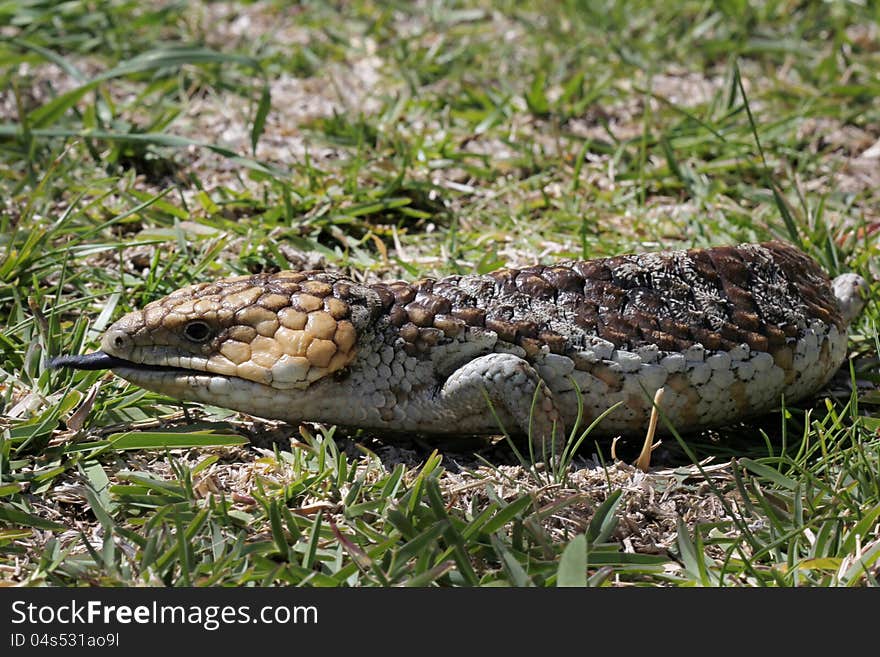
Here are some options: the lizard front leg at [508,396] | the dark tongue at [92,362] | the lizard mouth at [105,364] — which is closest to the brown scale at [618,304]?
the lizard front leg at [508,396]

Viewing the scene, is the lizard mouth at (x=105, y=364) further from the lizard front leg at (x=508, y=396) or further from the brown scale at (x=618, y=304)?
the lizard front leg at (x=508, y=396)

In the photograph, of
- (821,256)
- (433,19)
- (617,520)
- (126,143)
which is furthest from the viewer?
(433,19)

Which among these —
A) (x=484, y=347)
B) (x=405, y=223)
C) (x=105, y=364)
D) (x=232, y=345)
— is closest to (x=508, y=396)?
(x=484, y=347)

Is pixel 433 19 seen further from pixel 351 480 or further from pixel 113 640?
pixel 113 640

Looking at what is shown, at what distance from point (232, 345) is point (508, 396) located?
94 centimetres

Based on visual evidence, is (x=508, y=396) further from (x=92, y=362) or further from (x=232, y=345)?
(x=92, y=362)

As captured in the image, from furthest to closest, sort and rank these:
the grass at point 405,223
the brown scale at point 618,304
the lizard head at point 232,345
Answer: the brown scale at point 618,304 < the lizard head at point 232,345 < the grass at point 405,223

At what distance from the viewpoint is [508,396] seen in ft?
12.3

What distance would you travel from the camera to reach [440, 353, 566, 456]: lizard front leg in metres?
3.75

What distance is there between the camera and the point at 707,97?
6.70 meters

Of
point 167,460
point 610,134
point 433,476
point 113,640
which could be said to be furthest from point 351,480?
point 610,134

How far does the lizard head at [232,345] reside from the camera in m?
3.75

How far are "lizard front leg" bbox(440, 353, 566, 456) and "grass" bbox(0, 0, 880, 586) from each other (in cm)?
14

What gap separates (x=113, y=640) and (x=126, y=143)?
337cm
